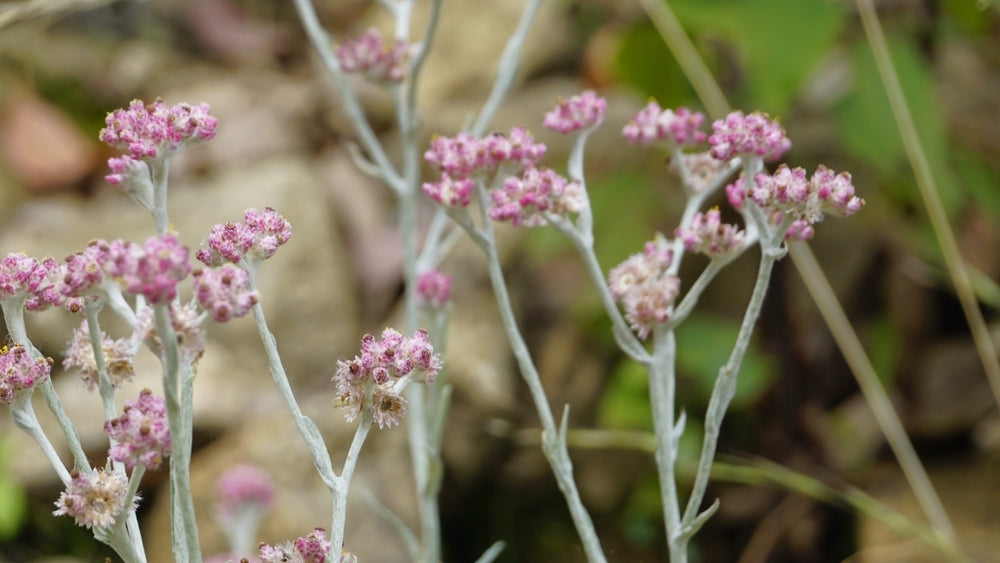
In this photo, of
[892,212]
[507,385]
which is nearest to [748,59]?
[892,212]

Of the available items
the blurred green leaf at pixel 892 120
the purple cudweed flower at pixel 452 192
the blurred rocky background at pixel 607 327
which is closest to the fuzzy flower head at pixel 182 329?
the purple cudweed flower at pixel 452 192

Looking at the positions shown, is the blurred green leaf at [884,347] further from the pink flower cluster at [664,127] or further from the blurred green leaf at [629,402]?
the pink flower cluster at [664,127]

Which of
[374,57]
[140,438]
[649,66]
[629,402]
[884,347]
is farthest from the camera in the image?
[884,347]

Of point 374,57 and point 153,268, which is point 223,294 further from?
point 374,57

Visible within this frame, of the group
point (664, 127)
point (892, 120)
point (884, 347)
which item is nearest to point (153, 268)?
point (664, 127)

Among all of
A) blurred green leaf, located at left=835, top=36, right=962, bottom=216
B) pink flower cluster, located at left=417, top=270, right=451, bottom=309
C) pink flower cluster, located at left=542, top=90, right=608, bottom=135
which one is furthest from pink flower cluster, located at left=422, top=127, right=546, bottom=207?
blurred green leaf, located at left=835, top=36, right=962, bottom=216
